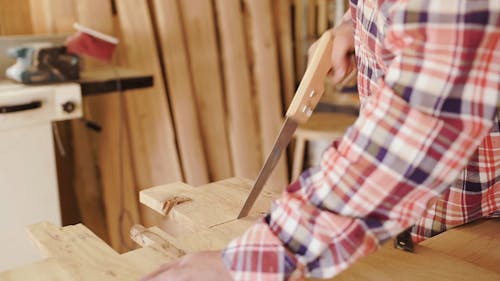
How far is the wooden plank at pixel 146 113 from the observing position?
218 cm

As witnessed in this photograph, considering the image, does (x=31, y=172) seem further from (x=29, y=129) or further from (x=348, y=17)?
(x=348, y=17)

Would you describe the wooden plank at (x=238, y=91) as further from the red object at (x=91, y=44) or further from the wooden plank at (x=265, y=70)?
the red object at (x=91, y=44)

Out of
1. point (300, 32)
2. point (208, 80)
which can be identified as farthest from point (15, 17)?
point (300, 32)

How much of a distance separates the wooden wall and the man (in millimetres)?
1635

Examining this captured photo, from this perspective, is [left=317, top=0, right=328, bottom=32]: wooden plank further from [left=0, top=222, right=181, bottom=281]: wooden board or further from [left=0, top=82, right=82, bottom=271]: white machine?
[left=0, top=222, right=181, bottom=281]: wooden board

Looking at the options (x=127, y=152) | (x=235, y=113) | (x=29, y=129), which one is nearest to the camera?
(x=29, y=129)

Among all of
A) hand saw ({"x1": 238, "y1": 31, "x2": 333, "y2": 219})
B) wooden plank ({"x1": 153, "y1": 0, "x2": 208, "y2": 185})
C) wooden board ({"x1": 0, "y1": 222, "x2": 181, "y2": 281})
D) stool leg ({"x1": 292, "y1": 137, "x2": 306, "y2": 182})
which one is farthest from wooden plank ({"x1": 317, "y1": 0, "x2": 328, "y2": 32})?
wooden board ({"x1": 0, "y1": 222, "x2": 181, "y2": 281})

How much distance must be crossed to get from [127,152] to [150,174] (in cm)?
15

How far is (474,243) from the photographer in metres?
0.93

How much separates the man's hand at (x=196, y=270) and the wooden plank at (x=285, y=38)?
2.15 metres

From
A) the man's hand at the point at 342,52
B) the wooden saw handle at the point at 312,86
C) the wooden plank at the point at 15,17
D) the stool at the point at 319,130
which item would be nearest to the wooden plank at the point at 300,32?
the stool at the point at 319,130

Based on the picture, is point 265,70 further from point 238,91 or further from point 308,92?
point 308,92

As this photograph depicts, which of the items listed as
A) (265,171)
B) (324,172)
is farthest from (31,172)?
(324,172)

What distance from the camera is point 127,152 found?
224cm
